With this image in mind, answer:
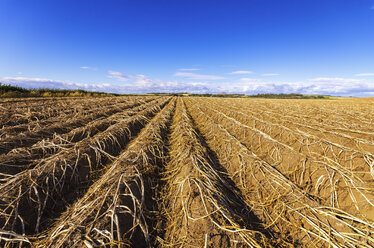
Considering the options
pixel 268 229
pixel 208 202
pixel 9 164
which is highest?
pixel 9 164

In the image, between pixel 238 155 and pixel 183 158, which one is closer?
pixel 183 158

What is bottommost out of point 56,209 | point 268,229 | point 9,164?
point 268,229

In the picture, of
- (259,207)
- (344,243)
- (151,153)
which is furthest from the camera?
(151,153)

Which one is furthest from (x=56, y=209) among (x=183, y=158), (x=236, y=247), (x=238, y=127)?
(x=238, y=127)

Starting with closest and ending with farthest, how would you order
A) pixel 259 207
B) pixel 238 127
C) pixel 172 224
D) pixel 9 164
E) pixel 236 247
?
pixel 236 247
pixel 172 224
pixel 259 207
pixel 9 164
pixel 238 127

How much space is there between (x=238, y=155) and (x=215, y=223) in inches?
108

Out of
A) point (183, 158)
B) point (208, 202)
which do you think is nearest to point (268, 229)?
point (208, 202)

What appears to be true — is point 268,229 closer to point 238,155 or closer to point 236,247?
point 236,247

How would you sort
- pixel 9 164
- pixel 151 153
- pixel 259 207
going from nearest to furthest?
pixel 259 207 → pixel 9 164 → pixel 151 153

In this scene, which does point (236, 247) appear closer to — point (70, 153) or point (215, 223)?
point (215, 223)

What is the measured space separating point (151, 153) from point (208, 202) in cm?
245

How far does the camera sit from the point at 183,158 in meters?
3.92

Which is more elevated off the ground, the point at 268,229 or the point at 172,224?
the point at 172,224

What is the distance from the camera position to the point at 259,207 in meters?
2.84
